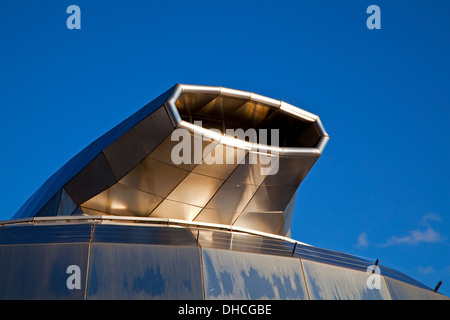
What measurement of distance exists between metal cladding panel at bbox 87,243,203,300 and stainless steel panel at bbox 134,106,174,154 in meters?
4.69

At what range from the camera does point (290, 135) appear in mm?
18000

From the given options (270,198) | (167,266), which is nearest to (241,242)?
(167,266)

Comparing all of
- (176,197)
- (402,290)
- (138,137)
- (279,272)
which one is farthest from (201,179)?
(402,290)

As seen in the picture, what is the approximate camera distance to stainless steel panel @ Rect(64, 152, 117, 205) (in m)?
16.5

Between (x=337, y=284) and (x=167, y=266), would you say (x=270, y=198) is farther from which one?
(x=167, y=266)

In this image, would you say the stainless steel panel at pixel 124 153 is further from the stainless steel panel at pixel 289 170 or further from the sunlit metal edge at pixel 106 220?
the stainless steel panel at pixel 289 170

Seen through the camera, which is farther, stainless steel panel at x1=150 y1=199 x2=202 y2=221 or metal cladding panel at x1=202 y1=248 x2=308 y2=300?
stainless steel panel at x1=150 y1=199 x2=202 y2=221

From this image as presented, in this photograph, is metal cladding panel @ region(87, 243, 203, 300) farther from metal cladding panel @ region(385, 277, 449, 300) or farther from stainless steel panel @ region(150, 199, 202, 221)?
stainless steel panel @ region(150, 199, 202, 221)

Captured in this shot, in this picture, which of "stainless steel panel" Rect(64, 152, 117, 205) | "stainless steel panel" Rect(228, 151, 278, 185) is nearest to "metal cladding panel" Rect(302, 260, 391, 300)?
"stainless steel panel" Rect(228, 151, 278, 185)

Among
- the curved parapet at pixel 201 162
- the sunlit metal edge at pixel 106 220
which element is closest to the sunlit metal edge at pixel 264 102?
the curved parapet at pixel 201 162
